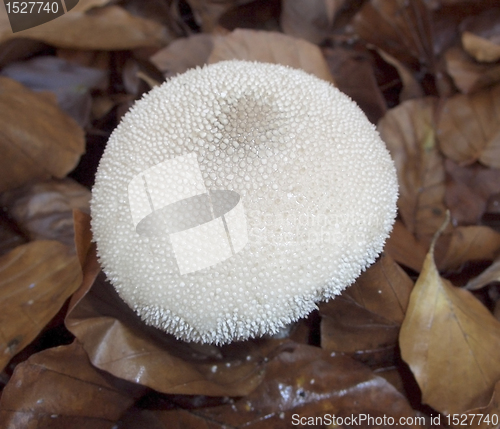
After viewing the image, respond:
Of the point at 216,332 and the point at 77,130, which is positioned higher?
the point at 77,130

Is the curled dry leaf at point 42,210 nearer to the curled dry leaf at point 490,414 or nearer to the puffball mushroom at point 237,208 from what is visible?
the puffball mushroom at point 237,208

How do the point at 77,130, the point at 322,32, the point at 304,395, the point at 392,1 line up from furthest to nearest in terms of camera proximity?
the point at 322,32 → the point at 392,1 → the point at 77,130 → the point at 304,395

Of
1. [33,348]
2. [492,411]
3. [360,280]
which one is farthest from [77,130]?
[492,411]

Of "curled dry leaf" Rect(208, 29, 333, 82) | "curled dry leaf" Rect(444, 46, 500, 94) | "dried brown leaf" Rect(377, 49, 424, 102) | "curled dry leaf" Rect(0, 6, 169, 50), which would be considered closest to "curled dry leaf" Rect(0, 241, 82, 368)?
"curled dry leaf" Rect(0, 6, 169, 50)

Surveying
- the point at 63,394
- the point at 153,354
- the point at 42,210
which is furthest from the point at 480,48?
the point at 63,394

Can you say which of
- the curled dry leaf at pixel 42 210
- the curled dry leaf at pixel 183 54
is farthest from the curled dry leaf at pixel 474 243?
the curled dry leaf at pixel 42 210

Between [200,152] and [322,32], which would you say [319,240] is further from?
[322,32]
